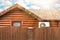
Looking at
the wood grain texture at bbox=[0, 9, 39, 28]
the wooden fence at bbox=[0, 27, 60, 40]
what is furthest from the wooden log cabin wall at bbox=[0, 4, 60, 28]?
the wooden fence at bbox=[0, 27, 60, 40]

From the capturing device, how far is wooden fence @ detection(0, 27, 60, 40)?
9844 mm

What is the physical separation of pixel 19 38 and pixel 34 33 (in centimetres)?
86

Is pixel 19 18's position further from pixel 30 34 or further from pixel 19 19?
pixel 30 34

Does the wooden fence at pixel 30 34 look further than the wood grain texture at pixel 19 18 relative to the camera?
No

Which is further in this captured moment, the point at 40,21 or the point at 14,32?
the point at 40,21

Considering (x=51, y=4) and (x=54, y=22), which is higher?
(x=51, y=4)

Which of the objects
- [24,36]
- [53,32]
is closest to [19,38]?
[24,36]

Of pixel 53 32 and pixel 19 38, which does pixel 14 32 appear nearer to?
pixel 19 38

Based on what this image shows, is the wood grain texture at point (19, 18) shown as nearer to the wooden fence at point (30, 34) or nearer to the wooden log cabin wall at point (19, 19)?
the wooden log cabin wall at point (19, 19)

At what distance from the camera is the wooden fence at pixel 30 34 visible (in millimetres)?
9844

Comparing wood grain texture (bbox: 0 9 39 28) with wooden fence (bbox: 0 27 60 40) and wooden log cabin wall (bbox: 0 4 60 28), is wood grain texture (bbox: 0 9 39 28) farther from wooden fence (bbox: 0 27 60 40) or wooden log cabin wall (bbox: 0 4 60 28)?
wooden fence (bbox: 0 27 60 40)

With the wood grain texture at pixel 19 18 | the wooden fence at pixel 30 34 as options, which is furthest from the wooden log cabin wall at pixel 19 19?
the wooden fence at pixel 30 34

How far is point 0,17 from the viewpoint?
682 inches

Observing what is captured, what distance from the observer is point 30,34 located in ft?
32.2
